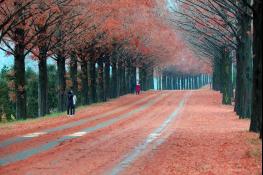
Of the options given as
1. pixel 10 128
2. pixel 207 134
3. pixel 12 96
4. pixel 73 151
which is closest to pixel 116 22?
pixel 12 96

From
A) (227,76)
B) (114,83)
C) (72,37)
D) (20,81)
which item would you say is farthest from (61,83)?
(114,83)

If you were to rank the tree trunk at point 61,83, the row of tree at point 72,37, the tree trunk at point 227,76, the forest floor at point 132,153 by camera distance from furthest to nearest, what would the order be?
the tree trunk at point 227,76 → the tree trunk at point 61,83 → the row of tree at point 72,37 → the forest floor at point 132,153

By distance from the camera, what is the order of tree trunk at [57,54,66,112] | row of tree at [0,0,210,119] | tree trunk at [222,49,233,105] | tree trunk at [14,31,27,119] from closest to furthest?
row of tree at [0,0,210,119], tree trunk at [14,31,27,119], tree trunk at [57,54,66,112], tree trunk at [222,49,233,105]

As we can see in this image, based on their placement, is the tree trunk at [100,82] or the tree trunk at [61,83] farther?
the tree trunk at [100,82]

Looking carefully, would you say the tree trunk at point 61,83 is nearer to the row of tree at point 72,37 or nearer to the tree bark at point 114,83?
the row of tree at point 72,37

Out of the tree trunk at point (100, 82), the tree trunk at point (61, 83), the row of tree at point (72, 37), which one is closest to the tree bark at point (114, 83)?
the row of tree at point (72, 37)

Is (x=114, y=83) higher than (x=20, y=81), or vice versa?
(x=20, y=81)

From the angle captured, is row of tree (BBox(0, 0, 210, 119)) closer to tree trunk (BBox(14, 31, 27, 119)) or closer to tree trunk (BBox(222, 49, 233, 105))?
tree trunk (BBox(14, 31, 27, 119))

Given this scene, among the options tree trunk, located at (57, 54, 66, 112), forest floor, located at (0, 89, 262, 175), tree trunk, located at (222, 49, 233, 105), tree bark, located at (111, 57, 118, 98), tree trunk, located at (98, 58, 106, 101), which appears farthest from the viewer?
tree bark, located at (111, 57, 118, 98)

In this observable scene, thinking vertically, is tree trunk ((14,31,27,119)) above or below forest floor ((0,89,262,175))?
above

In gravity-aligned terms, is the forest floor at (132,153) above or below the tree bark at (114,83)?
below

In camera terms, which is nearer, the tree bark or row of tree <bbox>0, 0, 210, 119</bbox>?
row of tree <bbox>0, 0, 210, 119</bbox>

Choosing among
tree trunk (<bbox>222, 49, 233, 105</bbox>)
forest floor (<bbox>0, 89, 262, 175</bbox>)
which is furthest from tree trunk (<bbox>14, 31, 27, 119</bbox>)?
tree trunk (<bbox>222, 49, 233, 105</bbox>)

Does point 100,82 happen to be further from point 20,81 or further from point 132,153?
point 132,153
